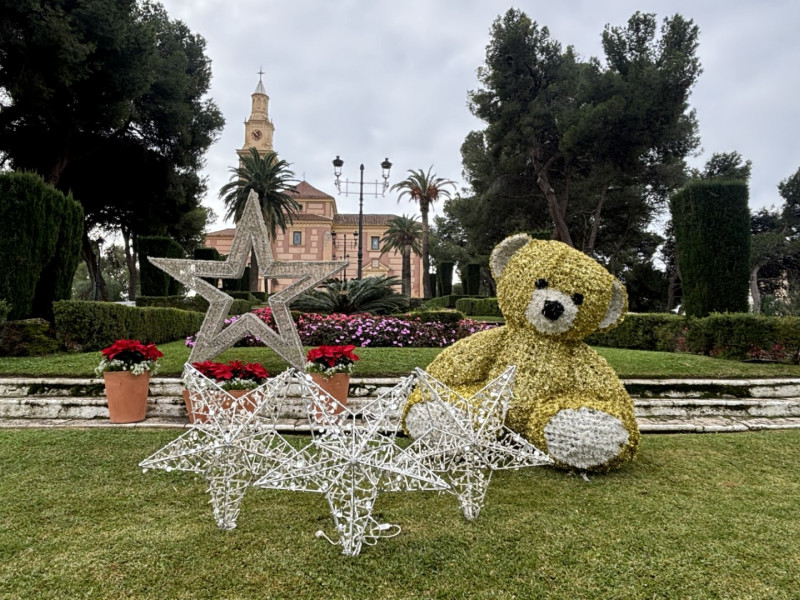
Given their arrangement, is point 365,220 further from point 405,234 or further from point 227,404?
point 227,404

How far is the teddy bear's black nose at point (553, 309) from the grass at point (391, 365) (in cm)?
340

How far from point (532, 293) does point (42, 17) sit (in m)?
19.2

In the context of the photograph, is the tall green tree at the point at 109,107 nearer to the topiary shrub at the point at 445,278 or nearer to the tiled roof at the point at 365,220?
the topiary shrub at the point at 445,278

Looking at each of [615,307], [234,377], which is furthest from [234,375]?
[615,307]

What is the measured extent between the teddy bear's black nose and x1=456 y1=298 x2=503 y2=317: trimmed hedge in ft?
51.9

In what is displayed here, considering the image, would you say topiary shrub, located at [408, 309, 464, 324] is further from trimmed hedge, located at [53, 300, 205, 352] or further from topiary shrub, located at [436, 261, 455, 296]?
topiary shrub, located at [436, 261, 455, 296]

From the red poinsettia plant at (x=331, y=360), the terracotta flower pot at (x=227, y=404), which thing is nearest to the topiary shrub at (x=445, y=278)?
the red poinsettia plant at (x=331, y=360)

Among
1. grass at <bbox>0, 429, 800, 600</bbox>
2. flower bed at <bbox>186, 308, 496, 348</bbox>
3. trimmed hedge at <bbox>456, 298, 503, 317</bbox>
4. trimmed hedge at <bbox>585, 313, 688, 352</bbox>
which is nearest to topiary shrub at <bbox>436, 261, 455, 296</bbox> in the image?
trimmed hedge at <bbox>456, 298, 503, 317</bbox>

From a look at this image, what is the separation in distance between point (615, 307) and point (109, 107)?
21035mm

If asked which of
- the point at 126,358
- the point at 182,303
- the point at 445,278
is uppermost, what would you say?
the point at 445,278

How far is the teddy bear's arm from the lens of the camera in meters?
4.30

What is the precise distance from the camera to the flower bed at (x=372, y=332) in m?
10.4

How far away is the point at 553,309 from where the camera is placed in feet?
12.8

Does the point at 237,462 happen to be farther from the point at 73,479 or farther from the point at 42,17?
the point at 42,17
